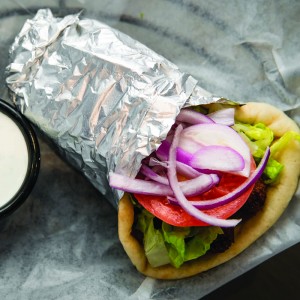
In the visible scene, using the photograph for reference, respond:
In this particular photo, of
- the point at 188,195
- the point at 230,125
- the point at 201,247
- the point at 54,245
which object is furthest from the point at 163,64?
the point at 54,245

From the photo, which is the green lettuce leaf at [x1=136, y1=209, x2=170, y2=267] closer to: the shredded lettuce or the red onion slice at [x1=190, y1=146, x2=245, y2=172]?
the shredded lettuce

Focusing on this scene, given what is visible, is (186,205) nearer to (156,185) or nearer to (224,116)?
(156,185)

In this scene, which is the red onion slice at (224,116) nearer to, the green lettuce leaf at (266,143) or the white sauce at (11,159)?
the green lettuce leaf at (266,143)

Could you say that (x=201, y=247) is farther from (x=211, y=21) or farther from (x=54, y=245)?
(x=211, y=21)

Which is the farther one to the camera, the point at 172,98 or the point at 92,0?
the point at 92,0

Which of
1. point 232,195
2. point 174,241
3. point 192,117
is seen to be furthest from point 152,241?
point 192,117

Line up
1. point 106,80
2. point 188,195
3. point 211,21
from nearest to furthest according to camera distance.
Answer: point 188,195
point 106,80
point 211,21

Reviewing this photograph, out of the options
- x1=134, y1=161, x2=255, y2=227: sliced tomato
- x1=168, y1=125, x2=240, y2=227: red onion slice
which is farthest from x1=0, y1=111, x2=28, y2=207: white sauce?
x1=168, y1=125, x2=240, y2=227: red onion slice
